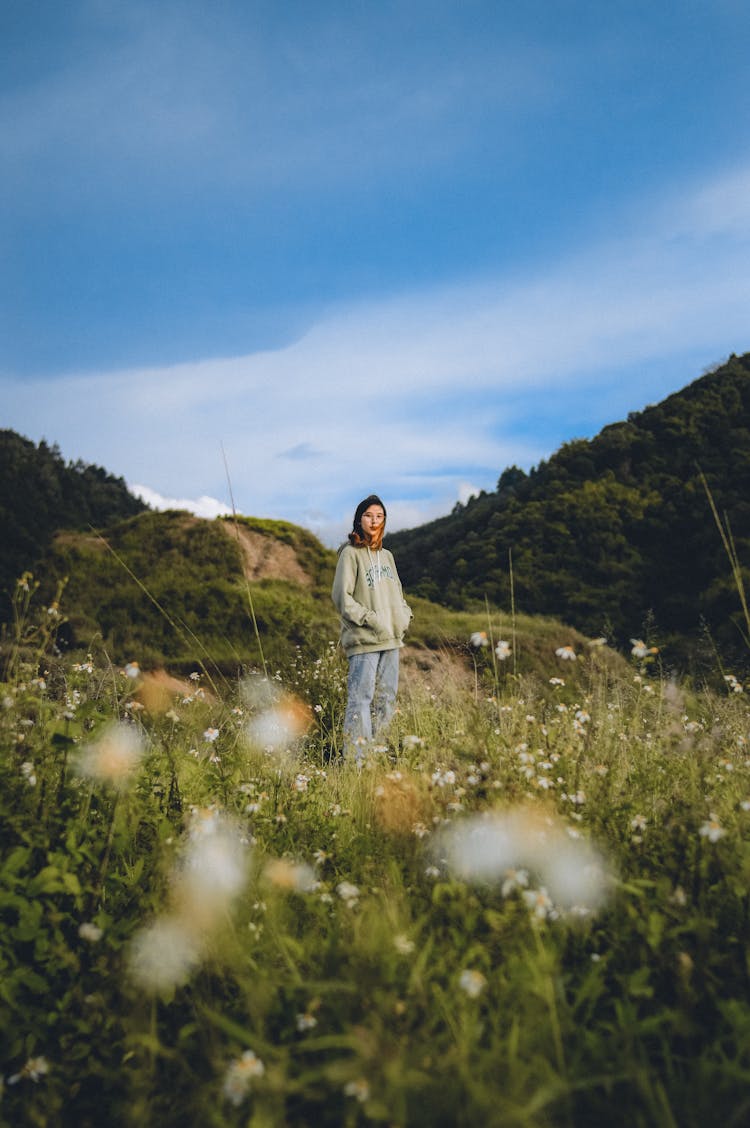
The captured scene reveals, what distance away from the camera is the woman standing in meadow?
585 centimetres

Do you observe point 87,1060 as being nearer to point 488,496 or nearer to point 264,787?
point 264,787

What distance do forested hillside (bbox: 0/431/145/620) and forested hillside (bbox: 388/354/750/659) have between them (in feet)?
48.0

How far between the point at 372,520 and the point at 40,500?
26.2 metres

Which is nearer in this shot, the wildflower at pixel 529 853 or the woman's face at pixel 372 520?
the wildflower at pixel 529 853

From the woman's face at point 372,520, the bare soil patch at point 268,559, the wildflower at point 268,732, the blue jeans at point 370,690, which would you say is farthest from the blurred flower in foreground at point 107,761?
the bare soil patch at point 268,559

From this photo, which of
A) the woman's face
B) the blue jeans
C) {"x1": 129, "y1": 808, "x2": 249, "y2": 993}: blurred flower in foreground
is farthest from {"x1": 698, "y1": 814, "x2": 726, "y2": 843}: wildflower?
the woman's face

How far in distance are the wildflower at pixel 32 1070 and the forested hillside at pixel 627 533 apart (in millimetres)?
21963

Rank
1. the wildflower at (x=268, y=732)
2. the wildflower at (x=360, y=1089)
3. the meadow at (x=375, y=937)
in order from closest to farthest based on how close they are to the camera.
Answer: the wildflower at (x=360, y=1089) → the meadow at (x=375, y=937) → the wildflower at (x=268, y=732)

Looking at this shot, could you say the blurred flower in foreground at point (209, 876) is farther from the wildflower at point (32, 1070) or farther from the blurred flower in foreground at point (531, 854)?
the blurred flower in foreground at point (531, 854)

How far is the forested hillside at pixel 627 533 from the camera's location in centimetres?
2688

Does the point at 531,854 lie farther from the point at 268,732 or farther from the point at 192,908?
the point at 268,732

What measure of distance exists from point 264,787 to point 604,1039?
6.58ft

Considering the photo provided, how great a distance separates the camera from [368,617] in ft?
19.0

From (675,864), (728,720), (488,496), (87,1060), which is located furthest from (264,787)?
(488,496)
